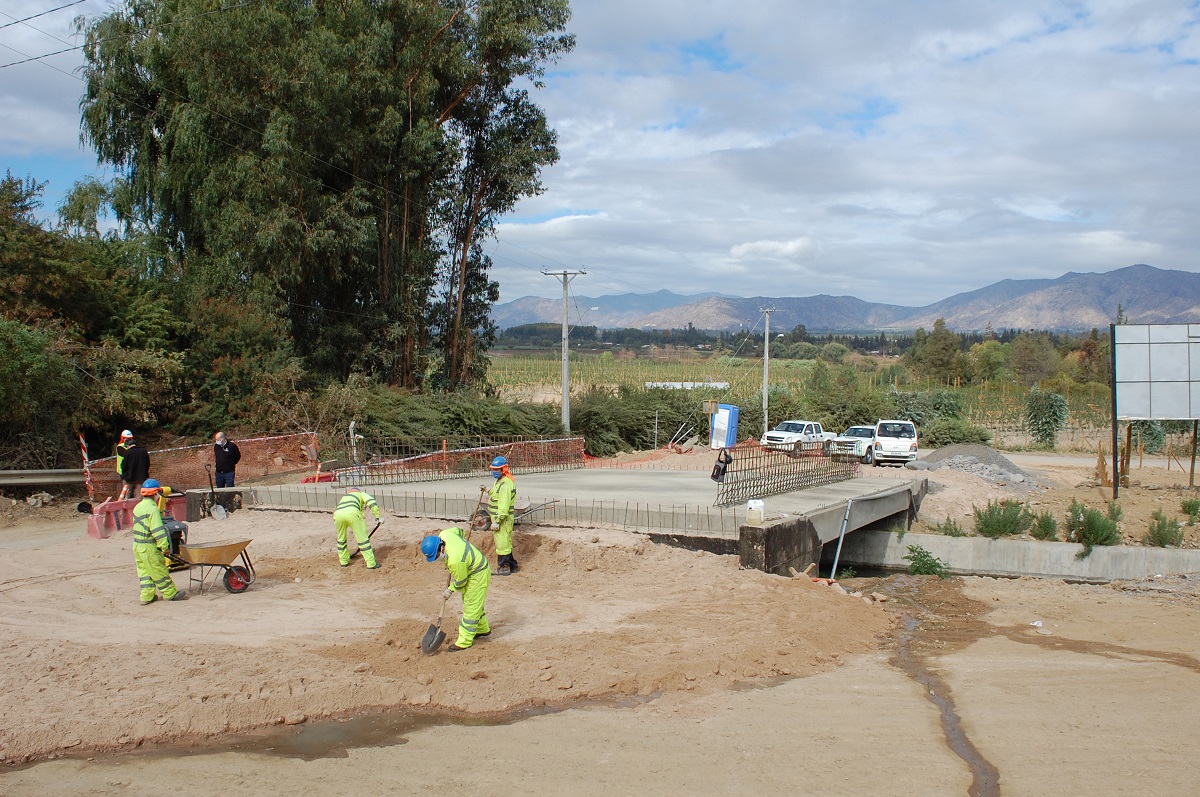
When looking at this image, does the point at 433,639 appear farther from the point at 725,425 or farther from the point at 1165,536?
the point at 725,425

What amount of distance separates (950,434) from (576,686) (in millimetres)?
41717

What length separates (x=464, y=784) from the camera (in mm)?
6422

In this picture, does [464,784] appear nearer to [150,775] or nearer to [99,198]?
[150,775]

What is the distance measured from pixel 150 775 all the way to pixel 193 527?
9.54m

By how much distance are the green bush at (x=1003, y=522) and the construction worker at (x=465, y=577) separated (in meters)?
12.7


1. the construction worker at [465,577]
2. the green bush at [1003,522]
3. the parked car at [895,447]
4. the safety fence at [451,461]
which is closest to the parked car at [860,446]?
the parked car at [895,447]

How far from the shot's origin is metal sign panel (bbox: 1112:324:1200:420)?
22578 millimetres

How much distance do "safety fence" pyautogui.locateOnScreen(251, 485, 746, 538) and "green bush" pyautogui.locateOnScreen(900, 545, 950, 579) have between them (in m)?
5.02

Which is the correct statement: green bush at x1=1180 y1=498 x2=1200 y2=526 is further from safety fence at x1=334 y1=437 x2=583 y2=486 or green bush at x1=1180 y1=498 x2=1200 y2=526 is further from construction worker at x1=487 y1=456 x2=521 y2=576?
construction worker at x1=487 y1=456 x2=521 y2=576

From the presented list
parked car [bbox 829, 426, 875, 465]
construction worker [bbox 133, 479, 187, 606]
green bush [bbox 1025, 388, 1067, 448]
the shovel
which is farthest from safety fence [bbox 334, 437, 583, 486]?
green bush [bbox 1025, 388, 1067, 448]

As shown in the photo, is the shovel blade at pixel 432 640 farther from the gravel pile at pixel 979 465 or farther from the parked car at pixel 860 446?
the parked car at pixel 860 446

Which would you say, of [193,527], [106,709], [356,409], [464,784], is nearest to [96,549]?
[193,527]

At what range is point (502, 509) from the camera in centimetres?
1166

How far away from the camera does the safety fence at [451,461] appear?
1867cm
